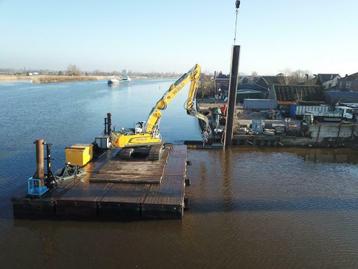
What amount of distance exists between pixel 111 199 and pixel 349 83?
55.7 m

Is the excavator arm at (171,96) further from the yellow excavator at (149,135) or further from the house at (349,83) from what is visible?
the house at (349,83)

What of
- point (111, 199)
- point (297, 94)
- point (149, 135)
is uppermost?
point (297, 94)

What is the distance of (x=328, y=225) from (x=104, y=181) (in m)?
10.2

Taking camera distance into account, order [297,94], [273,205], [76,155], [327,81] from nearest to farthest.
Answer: [273,205] < [76,155] < [297,94] < [327,81]

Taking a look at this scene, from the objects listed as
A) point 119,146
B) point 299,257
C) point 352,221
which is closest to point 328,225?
point 352,221

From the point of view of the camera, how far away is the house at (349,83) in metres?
57.1

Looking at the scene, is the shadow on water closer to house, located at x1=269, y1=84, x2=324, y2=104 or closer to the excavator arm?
the excavator arm

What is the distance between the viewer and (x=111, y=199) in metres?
14.2

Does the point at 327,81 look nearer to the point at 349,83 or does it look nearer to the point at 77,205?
the point at 349,83

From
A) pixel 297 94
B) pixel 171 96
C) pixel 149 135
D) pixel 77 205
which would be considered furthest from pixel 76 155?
pixel 297 94

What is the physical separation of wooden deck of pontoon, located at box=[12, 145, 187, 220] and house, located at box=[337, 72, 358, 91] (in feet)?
166

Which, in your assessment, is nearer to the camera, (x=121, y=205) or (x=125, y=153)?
(x=121, y=205)

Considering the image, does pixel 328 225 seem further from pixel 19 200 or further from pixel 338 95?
pixel 338 95

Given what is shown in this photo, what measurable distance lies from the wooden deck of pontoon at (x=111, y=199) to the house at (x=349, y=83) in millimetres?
50653
